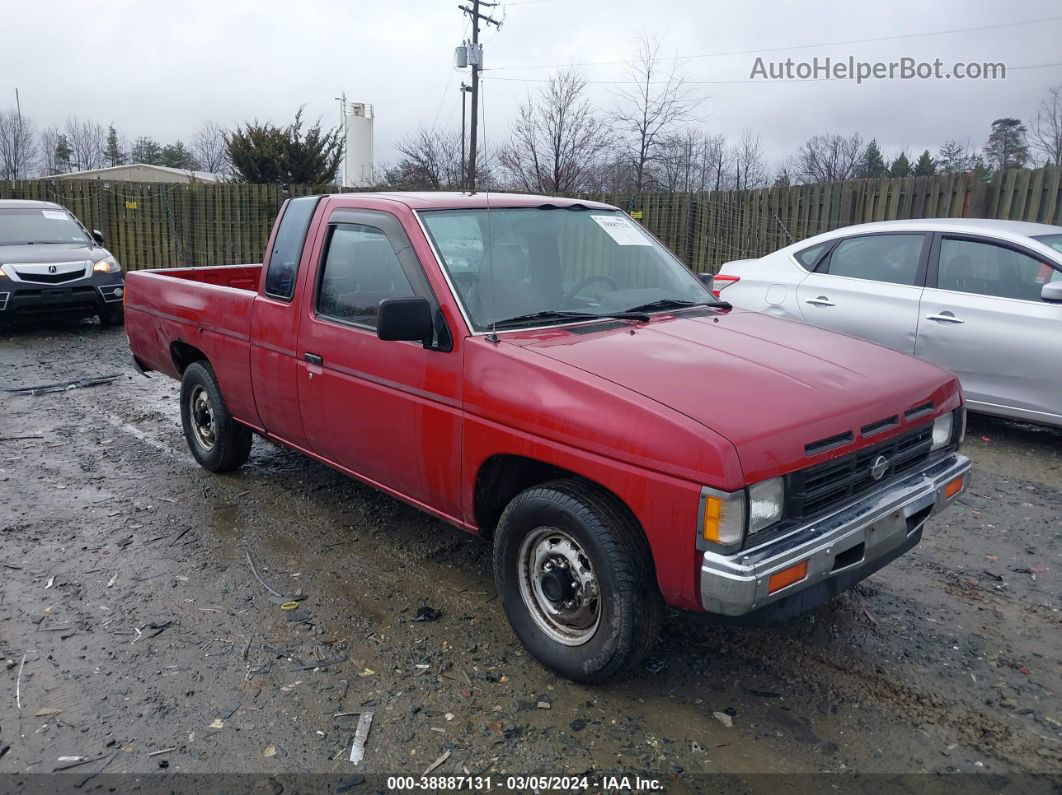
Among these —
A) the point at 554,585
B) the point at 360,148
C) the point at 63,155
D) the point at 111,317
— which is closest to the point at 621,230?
the point at 554,585

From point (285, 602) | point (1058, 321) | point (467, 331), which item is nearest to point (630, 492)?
point (467, 331)

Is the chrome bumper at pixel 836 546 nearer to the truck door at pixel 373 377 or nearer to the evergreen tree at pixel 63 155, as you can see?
the truck door at pixel 373 377

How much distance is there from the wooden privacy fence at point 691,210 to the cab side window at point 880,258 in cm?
429

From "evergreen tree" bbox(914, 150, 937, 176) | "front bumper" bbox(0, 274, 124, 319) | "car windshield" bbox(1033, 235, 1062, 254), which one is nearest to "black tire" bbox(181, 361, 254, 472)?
"car windshield" bbox(1033, 235, 1062, 254)

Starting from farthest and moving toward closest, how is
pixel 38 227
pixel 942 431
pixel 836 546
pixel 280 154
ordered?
1. pixel 280 154
2. pixel 38 227
3. pixel 942 431
4. pixel 836 546

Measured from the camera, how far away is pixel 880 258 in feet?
23.3

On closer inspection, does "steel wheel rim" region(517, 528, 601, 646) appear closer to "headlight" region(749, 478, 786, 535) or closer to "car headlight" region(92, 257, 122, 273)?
"headlight" region(749, 478, 786, 535)

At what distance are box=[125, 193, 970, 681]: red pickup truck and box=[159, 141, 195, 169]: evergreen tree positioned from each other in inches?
2721

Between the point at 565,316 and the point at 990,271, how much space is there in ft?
14.2

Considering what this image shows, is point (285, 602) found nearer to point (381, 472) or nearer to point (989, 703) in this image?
point (381, 472)

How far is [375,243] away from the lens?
13.9 feet

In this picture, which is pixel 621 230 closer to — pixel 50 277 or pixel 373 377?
pixel 373 377

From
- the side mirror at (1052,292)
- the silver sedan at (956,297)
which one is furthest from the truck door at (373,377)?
the side mirror at (1052,292)

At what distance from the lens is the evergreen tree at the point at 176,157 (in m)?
67.9
